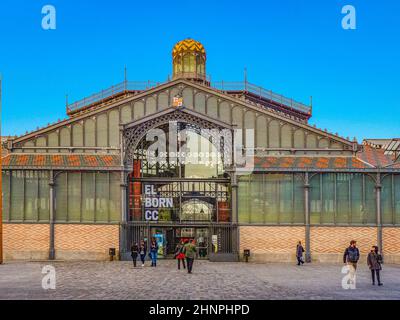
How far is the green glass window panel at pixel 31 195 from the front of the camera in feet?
143

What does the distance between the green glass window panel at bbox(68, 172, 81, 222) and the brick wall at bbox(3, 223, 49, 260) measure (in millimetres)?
1856

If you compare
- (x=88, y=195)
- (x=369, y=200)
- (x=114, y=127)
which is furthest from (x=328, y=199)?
(x=88, y=195)

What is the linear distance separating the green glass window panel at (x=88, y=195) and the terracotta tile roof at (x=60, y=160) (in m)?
0.79

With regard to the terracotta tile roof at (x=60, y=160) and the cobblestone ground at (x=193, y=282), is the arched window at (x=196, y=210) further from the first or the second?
the terracotta tile roof at (x=60, y=160)

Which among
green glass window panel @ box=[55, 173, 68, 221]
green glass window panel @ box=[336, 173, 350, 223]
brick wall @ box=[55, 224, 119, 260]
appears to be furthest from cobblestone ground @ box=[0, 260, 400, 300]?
green glass window panel @ box=[336, 173, 350, 223]

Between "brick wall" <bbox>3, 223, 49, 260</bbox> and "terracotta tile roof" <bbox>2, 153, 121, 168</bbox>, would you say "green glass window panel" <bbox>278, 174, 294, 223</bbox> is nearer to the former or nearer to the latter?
"terracotta tile roof" <bbox>2, 153, 121, 168</bbox>

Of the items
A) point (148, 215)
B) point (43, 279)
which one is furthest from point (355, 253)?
point (148, 215)

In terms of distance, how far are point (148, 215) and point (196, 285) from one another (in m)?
18.1

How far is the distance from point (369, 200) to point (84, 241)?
61.7 feet

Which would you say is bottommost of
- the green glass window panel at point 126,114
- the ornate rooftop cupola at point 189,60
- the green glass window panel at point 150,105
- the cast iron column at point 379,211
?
the cast iron column at point 379,211

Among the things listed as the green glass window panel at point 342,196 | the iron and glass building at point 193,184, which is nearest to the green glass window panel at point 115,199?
the iron and glass building at point 193,184

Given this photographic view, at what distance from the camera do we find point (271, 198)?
43250 mm

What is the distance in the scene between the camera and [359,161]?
1730 inches
